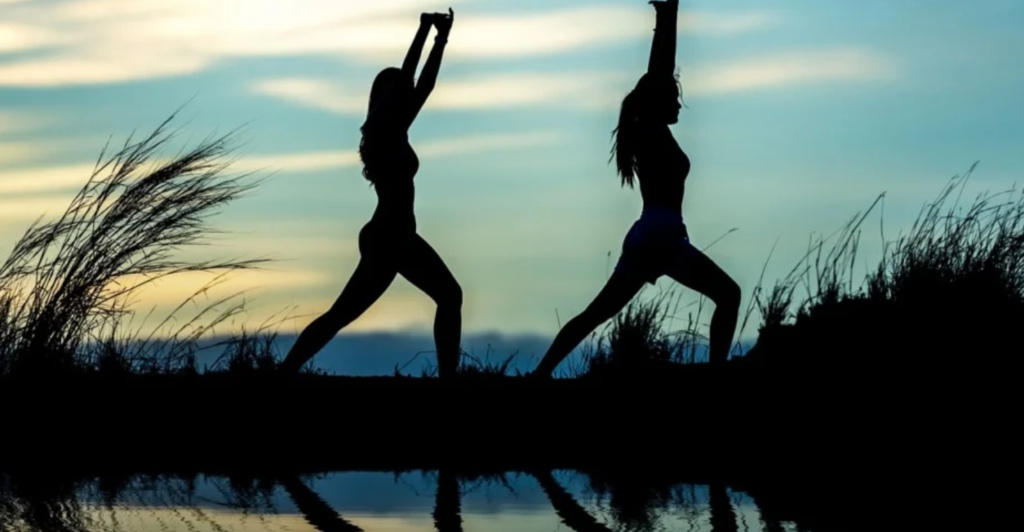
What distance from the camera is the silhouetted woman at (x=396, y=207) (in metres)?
9.16

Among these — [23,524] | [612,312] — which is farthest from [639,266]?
[23,524]

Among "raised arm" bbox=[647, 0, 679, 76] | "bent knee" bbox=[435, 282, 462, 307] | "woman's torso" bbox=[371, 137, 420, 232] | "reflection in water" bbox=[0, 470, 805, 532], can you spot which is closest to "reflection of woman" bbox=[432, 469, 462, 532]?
"reflection in water" bbox=[0, 470, 805, 532]

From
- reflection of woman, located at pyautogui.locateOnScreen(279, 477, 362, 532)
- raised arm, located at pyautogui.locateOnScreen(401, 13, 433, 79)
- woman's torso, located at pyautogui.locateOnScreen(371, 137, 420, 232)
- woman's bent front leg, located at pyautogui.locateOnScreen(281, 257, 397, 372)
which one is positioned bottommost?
reflection of woman, located at pyautogui.locateOnScreen(279, 477, 362, 532)

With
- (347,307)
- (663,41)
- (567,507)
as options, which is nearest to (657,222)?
(663,41)

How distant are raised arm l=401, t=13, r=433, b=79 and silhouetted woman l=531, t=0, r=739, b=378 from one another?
1168 mm

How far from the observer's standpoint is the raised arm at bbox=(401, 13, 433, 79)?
9125mm

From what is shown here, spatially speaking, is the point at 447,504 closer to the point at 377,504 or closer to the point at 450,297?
the point at 377,504

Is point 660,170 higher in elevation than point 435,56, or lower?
lower

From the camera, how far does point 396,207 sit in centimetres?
922

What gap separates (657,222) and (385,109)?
1586mm

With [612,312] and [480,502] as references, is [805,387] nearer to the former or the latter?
[612,312]

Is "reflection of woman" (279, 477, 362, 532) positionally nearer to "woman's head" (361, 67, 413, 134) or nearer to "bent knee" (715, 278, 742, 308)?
"woman's head" (361, 67, 413, 134)

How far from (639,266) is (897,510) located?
→ 3.28 meters

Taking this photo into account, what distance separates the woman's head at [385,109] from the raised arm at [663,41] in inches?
53.0
